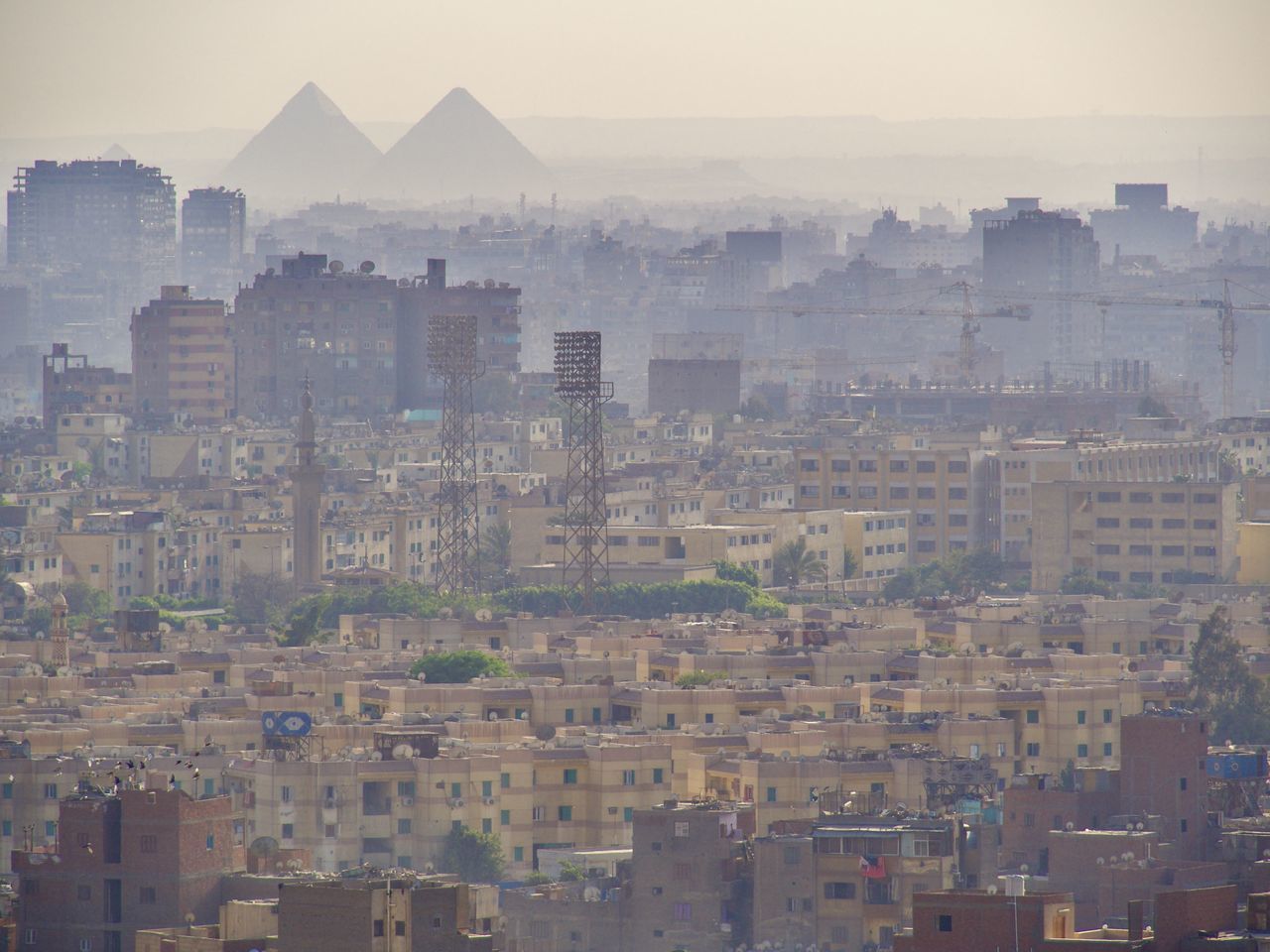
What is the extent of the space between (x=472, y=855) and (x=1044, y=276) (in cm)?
15529

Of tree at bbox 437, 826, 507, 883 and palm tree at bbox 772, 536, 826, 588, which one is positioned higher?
palm tree at bbox 772, 536, 826, 588

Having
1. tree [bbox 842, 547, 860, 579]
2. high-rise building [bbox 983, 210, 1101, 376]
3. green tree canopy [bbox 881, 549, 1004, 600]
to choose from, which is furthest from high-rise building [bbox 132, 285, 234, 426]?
high-rise building [bbox 983, 210, 1101, 376]

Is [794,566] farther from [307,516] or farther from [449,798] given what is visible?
[449,798]

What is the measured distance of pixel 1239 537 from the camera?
248ft

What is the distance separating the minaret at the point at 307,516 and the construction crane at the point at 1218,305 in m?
66.5

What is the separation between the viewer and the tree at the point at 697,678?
49.1 m

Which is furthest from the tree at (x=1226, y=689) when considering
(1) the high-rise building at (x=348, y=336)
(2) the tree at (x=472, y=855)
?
(1) the high-rise building at (x=348, y=336)

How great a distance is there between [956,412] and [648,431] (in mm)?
13853

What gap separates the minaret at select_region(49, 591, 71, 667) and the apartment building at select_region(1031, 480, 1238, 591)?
75.5ft

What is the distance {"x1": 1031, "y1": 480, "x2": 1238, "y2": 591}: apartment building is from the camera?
74938 mm

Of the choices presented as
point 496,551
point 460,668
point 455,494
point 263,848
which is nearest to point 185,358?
point 496,551

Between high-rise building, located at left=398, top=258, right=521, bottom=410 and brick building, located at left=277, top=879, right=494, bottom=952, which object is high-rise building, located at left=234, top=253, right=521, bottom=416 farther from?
brick building, located at left=277, top=879, right=494, bottom=952

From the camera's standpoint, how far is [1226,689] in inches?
1976

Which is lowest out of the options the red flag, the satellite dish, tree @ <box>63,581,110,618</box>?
the red flag
